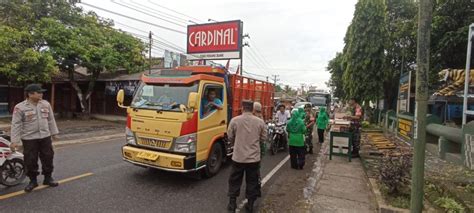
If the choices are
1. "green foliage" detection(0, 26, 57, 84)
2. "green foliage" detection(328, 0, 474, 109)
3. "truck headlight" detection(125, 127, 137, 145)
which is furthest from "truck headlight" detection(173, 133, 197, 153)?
"green foliage" detection(328, 0, 474, 109)

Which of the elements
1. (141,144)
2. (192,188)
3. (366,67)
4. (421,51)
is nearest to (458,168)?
(421,51)

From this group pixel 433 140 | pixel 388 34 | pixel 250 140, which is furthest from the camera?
pixel 388 34

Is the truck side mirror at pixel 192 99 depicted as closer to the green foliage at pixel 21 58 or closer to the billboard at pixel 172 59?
the green foliage at pixel 21 58

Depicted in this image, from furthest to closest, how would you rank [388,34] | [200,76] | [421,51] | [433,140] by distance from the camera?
[388,34]
[433,140]
[200,76]
[421,51]

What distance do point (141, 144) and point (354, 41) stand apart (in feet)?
50.3

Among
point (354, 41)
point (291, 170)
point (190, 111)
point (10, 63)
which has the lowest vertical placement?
point (291, 170)

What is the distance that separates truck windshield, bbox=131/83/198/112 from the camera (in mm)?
5845

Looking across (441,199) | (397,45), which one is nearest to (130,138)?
(441,199)

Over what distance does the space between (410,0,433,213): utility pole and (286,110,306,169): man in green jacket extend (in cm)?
391

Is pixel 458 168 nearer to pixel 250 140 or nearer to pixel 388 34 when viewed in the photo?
pixel 250 140

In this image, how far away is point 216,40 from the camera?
1564 centimetres

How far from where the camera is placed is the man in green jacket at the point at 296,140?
7.37 m

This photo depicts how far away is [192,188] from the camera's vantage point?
5.64 meters

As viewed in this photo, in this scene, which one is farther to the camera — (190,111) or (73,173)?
(73,173)
